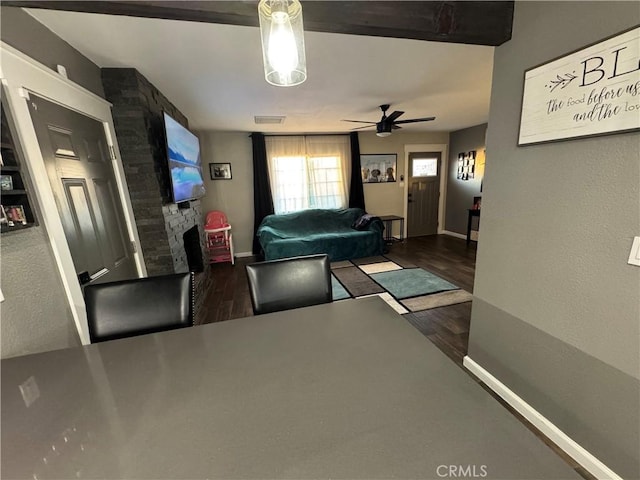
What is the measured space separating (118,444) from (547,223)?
6.14 feet

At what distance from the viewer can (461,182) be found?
5.73m

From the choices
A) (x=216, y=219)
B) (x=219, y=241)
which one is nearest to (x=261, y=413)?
(x=219, y=241)

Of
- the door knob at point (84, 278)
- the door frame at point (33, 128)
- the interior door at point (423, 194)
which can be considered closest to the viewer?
the door frame at point (33, 128)

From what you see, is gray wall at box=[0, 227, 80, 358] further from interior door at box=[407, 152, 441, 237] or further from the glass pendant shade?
interior door at box=[407, 152, 441, 237]

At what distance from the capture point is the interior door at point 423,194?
5953 mm

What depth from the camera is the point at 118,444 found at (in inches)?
24.1

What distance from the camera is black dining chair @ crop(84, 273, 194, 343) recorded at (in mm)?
1200

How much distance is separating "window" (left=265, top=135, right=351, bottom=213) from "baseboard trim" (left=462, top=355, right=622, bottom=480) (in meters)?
4.08

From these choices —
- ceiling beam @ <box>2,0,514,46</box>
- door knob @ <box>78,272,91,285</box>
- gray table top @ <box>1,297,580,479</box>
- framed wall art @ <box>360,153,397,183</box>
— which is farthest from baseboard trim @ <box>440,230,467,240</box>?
door knob @ <box>78,272,91,285</box>

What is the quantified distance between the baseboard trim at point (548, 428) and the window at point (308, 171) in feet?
13.4

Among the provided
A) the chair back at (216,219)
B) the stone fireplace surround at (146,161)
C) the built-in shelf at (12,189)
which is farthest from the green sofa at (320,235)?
the built-in shelf at (12,189)

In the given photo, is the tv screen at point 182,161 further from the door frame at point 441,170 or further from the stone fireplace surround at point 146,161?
the door frame at point 441,170

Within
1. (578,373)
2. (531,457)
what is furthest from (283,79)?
(578,373)
